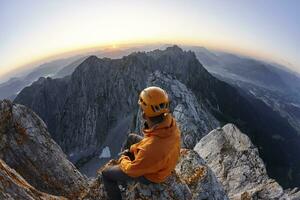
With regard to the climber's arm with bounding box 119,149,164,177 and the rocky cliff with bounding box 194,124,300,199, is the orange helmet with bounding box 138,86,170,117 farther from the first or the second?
the rocky cliff with bounding box 194,124,300,199

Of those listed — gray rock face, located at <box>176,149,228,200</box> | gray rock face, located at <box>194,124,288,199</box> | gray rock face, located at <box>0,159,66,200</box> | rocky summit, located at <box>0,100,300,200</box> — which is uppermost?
gray rock face, located at <box>0,159,66,200</box>

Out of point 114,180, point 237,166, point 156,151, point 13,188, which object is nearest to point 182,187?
point 114,180

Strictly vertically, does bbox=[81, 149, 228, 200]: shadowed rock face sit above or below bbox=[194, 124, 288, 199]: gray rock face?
above

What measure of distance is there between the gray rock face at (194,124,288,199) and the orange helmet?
1521cm

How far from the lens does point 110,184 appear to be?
49.2 feet

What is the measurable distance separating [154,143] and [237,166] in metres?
22.6

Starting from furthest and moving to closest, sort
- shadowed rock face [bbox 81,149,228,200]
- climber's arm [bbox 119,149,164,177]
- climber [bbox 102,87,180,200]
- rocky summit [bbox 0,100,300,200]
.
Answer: rocky summit [bbox 0,100,300,200] → shadowed rock face [bbox 81,149,228,200] → climber's arm [bbox 119,149,164,177] → climber [bbox 102,87,180,200]

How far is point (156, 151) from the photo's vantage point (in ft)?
43.4

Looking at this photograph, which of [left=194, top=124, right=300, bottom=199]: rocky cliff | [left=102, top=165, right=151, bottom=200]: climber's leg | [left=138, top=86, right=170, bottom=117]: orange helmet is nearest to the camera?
[left=138, top=86, right=170, bottom=117]: orange helmet

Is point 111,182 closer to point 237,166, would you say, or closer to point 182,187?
point 182,187

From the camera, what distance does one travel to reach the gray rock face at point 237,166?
2780cm

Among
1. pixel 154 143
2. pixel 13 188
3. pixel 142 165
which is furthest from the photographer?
pixel 13 188

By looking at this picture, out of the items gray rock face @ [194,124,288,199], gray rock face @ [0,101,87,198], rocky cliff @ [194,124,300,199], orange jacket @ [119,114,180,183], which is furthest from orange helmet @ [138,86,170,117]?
gray rock face @ [194,124,288,199]

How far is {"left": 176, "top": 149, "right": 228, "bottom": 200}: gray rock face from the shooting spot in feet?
62.3
